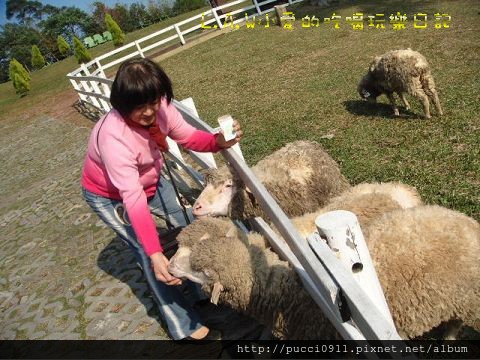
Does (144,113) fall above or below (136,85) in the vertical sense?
below

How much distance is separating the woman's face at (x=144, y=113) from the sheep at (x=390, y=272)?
0.93 m

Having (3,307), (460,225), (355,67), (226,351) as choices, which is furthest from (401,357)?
(355,67)

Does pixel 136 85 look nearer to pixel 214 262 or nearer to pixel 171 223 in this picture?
pixel 214 262

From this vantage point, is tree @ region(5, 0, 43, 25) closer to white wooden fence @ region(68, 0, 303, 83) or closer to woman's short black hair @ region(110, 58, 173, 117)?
white wooden fence @ region(68, 0, 303, 83)

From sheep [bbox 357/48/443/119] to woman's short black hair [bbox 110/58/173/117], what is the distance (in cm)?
556

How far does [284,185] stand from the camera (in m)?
4.06

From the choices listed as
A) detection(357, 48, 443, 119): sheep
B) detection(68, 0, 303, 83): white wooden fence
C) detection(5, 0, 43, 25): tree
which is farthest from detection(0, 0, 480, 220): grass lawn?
detection(5, 0, 43, 25): tree

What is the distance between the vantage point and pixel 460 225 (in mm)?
2641

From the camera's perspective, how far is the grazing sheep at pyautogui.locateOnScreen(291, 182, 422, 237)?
3170mm

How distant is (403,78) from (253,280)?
18.5 feet

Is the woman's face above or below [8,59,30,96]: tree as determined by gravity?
below

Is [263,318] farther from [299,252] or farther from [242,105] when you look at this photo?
[242,105]

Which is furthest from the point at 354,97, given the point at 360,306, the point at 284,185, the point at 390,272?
the point at 360,306

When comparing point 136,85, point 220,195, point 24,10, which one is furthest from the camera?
point 24,10
